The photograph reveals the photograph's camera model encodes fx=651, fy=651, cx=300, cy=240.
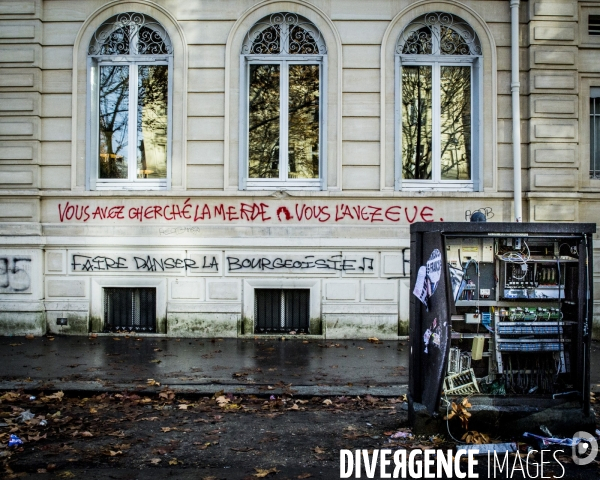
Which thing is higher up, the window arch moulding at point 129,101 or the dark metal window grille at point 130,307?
the window arch moulding at point 129,101

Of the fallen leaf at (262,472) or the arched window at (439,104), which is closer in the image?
the fallen leaf at (262,472)

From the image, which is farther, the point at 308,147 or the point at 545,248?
the point at 308,147

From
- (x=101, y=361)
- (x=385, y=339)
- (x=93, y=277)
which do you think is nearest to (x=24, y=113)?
(x=93, y=277)

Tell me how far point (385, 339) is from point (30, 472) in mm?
6985

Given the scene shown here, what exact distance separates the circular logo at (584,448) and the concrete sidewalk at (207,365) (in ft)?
7.20

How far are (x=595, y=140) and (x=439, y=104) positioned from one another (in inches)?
113

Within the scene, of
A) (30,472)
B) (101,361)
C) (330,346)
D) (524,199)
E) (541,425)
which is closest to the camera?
(30,472)

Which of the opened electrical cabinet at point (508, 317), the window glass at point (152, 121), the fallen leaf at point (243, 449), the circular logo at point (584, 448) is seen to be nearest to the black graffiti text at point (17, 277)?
the window glass at point (152, 121)

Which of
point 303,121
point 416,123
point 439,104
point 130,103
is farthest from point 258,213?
point 439,104

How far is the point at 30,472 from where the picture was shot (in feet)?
16.4

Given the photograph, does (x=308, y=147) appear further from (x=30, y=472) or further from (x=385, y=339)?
(x=30, y=472)

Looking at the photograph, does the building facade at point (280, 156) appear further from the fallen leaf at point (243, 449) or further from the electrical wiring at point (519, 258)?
the fallen leaf at point (243, 449)

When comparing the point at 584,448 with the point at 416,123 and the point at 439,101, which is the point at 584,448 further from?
the point at 439,101

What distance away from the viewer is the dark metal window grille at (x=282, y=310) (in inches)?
443
